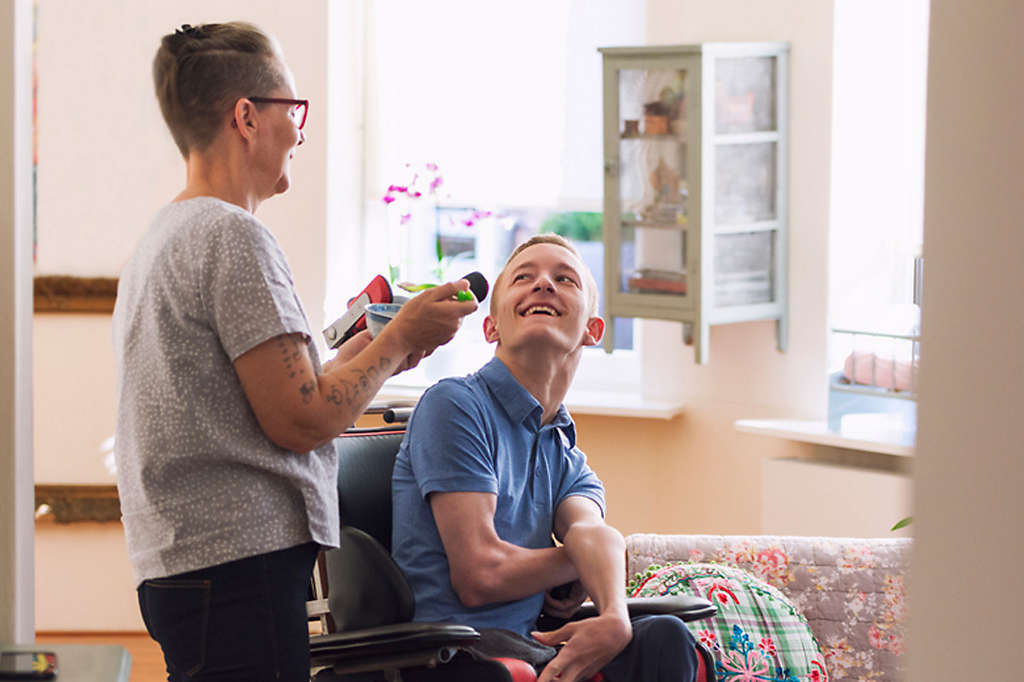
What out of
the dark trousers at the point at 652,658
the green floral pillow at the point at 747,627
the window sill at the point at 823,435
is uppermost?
the window sill at the point at 823,435

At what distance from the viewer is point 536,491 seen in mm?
1897

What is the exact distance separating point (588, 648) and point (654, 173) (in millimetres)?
2040

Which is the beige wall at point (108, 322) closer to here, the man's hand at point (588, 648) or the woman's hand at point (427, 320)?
the man's hand at point (588, 648)

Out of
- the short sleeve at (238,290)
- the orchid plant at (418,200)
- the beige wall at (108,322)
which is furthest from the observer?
the orchid plant at (418,200)

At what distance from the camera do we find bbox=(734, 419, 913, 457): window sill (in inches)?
129

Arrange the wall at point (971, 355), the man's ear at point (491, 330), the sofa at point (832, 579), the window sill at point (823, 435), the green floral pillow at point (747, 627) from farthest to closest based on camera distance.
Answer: the window sill at point (823, 435) < the sofa at point (832, 579) < the green floral pillow at point (747, 627) < the man's ear at point (491, 330) < the wall at point (971, 355)

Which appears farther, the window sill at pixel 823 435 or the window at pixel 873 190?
the window at pixel 873 190

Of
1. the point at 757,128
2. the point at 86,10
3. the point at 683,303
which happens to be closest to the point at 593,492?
the point at 683,303

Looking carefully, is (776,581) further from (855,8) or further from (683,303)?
(855,8)

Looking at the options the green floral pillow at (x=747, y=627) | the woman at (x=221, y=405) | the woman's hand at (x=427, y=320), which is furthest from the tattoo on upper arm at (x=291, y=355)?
the green floral pillow at (x=747, y=627)

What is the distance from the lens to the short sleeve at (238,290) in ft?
4.26

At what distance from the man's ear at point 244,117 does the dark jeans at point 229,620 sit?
53cm

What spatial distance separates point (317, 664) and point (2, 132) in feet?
2.82

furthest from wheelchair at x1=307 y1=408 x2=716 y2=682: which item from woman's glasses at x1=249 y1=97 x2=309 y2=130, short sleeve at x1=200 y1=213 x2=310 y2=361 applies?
woman's glasses at x1=249 y1=97 x2=309 y2=130
